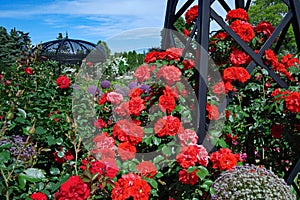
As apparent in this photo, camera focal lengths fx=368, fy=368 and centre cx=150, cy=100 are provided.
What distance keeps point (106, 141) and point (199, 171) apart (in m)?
0.57

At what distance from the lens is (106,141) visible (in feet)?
6.95

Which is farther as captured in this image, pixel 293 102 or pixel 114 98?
pixel 114 98

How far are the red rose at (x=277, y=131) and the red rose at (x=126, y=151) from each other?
0.95 meters

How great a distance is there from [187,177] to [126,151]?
1.22ft

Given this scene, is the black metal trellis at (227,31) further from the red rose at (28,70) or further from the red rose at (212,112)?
the red rose at (28,70)

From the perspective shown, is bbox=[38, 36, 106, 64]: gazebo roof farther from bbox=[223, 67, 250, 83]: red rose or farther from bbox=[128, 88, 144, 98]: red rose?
bbox=[223, 67, 250, 83]: red rose

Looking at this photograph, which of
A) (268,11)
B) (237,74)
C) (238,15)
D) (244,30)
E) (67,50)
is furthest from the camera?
(268,11)

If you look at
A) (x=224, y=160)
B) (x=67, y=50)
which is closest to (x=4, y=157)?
(x=224, y=160)

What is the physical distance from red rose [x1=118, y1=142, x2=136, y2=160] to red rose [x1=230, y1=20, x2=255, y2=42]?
1001 millimetres

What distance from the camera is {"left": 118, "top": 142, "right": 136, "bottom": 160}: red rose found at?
6.69 feet

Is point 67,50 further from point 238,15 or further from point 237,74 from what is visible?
point 237,74

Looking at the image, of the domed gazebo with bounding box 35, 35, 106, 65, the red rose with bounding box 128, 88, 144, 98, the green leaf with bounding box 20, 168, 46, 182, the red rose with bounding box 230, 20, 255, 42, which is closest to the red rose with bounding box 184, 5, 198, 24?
the red rose with bounding box 230, 20, 255, 42

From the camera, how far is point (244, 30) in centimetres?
234

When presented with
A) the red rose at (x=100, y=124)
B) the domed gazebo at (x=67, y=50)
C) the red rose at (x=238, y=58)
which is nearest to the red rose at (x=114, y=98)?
the red rose at (x=100, y=124)
